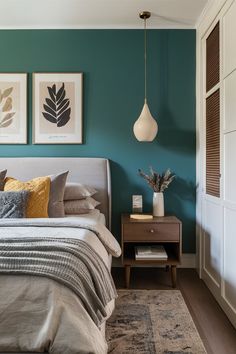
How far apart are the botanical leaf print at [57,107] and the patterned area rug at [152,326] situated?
183 centimetres

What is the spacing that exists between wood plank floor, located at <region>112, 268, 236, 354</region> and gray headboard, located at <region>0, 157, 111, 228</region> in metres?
0.63

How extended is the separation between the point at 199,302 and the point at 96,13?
2.80 m

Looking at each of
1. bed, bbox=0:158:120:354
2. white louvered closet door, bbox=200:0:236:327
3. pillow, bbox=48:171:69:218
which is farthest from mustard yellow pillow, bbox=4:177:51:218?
white louvered closet door, bbox=200:0:236:327

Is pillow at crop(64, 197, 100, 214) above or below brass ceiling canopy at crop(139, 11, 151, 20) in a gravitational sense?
below

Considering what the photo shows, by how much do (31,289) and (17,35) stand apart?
9.73ft

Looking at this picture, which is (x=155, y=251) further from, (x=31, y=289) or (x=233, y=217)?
(x=31, y=289)

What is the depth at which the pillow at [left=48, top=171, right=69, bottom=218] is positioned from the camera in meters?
2.46

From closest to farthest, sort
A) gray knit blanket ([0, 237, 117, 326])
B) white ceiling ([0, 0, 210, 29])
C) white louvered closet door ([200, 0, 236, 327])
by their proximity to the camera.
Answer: gray knit blanket ([0, 237, 117, 326]) → white louvered closet door ([200, 0, 236, 327]) → white ceiling ([0, 0, 210, 29])

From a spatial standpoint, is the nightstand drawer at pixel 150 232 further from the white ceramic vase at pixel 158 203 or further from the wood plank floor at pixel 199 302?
the wood plank floor at pixel 199 302

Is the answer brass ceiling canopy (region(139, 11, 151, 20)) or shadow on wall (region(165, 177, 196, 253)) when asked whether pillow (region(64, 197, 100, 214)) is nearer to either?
shadow on wall (region(165, 177, 196, 253))

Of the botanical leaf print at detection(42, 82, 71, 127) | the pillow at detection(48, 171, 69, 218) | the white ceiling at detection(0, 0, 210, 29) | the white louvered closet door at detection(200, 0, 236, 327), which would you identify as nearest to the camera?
the white louvered closet door at detection(200, 0, 236, 327)

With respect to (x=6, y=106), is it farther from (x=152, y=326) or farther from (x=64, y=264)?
(x=152, y=326)

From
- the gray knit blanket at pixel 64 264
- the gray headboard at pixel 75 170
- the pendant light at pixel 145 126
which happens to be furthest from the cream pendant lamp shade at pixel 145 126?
the gray knit blanket at pixel 64 264

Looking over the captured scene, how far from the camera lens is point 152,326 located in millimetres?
2000
